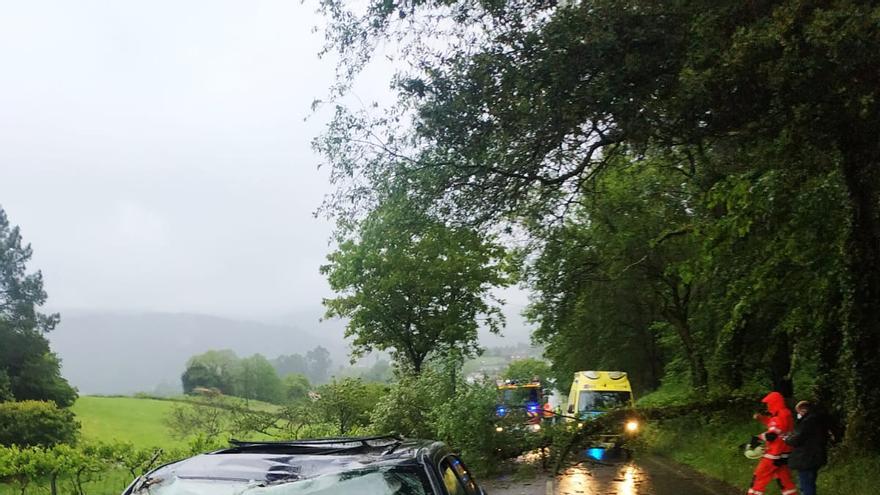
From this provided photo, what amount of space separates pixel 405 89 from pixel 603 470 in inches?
357

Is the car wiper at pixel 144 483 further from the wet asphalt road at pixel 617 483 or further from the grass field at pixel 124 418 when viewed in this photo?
the grass field at pixel 124 418

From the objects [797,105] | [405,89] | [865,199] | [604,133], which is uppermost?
[405,89]

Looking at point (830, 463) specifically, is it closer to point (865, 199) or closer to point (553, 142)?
point (865, 199)

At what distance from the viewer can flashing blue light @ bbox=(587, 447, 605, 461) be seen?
13939 millimetres

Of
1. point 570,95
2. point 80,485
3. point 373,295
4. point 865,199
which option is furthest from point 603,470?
point 373,295

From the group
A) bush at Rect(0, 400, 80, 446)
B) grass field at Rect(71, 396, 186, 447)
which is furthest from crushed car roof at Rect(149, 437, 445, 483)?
grass field at Rect(71, 396, 186, 447)

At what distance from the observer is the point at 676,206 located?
19.7m

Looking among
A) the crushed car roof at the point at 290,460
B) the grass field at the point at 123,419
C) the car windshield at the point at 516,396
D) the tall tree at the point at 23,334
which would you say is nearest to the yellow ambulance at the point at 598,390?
the car windshield at the point at 516,396

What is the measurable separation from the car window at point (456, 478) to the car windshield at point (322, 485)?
0.27 m

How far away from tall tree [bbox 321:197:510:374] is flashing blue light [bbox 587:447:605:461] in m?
13.4

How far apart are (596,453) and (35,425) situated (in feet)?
51.8

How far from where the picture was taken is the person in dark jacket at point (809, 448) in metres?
8.43

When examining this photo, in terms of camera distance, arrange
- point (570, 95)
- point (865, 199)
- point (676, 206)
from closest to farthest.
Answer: point (570, 95) → point (865, 199) → point (676, 206)

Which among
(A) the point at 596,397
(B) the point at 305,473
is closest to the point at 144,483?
(B) the point at 305,473
